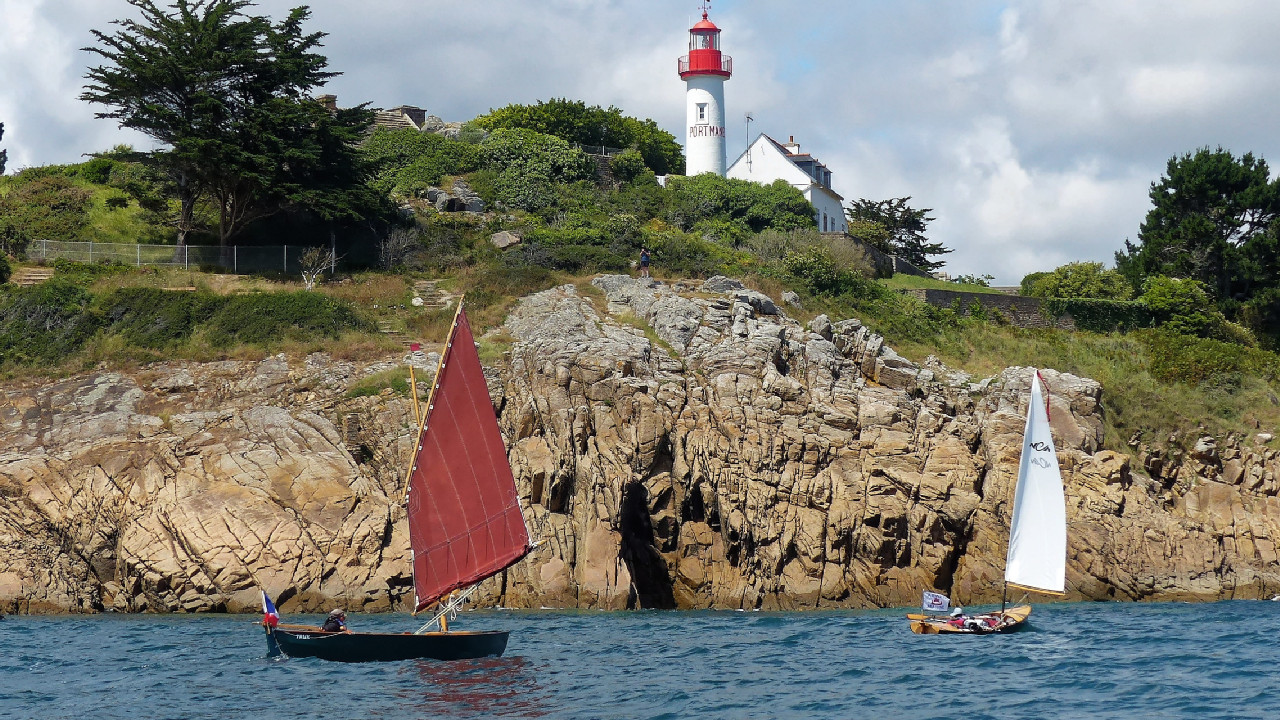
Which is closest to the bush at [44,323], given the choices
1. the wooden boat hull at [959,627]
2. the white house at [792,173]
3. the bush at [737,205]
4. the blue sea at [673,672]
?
the blue sea at [673,672]

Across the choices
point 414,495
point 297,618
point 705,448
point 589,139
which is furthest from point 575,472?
point 589,139

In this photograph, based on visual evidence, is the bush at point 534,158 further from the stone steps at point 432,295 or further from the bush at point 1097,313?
the bush at point 1097,313

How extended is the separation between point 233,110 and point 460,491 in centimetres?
2951

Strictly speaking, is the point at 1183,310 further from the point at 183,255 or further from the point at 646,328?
the point at 183,255

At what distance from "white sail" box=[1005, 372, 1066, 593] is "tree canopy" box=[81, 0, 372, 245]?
29.3 meters

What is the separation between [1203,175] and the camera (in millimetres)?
63062

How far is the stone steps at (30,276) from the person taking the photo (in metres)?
49.7

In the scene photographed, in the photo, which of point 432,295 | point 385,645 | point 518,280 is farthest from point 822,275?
point 385,645

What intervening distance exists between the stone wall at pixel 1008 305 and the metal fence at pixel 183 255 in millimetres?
25624

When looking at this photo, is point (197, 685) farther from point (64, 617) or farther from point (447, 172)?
point (447, 172)

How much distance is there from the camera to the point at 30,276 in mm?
50250

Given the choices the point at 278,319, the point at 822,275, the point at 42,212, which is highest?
the point at 42,212

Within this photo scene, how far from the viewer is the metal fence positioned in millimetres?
52250

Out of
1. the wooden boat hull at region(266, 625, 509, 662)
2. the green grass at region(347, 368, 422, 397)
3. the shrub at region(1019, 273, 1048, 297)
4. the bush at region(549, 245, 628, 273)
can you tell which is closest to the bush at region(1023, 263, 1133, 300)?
the shrub at region(1019, 273, 1048, 297)
